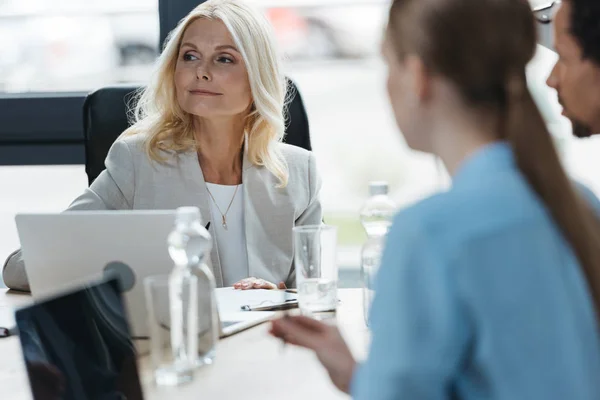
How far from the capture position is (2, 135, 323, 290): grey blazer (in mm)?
2297

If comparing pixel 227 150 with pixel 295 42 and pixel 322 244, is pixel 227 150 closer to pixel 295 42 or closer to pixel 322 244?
pixel 322 244

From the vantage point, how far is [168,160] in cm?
235

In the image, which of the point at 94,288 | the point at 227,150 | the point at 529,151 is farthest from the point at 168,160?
the point at 529,151

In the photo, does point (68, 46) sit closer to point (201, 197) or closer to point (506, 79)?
point (201, 197)

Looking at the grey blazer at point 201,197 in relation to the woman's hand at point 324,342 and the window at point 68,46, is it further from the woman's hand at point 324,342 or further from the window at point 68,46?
the window at point 68,46

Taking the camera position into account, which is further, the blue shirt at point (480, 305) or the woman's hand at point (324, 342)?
the woman's hand at point (324, 342)

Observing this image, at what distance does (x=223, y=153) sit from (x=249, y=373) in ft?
3.66

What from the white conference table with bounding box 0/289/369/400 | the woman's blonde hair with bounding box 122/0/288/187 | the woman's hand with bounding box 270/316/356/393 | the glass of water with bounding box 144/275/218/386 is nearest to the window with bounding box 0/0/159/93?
the woman's blonde hair with bounding box 122/0/288/187

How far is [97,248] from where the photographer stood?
1500 mm

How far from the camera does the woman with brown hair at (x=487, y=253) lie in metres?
0.83

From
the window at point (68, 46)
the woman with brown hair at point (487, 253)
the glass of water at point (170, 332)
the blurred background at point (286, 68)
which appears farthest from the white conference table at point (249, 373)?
the window at point (68, 46)

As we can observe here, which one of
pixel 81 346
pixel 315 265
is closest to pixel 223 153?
pixel 315 265

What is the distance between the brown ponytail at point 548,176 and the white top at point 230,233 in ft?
4.82

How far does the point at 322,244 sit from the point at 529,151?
81 cm
